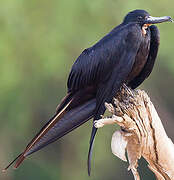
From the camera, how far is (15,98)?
398 inches

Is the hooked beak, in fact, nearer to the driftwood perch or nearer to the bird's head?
the bird's head

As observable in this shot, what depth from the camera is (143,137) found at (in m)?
4.71

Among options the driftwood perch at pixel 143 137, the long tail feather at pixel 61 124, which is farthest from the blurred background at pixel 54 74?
the driftwood perch at pixel 143 137

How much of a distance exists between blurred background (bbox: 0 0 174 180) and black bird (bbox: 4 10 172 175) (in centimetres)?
404

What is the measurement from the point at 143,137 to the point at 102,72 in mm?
813

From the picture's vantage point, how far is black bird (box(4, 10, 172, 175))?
17.0 feet

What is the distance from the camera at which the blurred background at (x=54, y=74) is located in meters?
9.61

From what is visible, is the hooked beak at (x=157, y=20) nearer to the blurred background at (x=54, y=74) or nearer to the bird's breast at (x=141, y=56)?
the bird's breast at (x=141, y=56)

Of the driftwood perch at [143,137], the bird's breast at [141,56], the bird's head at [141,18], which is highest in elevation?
the bird's head at [141,18]

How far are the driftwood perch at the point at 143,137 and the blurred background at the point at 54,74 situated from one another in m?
4.74

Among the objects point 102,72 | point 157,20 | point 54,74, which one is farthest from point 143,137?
point 54,74

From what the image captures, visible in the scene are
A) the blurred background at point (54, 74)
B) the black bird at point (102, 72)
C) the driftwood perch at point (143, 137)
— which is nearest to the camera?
the driftwood perch at point (143, 137)

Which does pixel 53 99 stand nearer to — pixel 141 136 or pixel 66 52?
pixel 66 52

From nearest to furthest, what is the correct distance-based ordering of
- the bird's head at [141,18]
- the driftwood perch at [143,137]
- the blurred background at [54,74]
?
the driftwood perch at [143,137] → the bird's head at [141,18] → the blurred background at [54,74]
